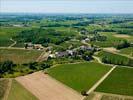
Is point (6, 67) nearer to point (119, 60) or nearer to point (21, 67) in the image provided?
point (21, 67)

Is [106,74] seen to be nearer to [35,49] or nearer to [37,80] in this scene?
[37,80]

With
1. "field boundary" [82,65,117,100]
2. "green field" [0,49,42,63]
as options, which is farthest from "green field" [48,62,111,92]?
"green field" [0,49,42,63]

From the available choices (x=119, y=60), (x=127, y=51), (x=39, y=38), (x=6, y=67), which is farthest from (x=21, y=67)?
(x=39, y=38)

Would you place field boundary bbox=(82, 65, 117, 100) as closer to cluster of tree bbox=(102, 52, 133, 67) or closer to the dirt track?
the dirt track

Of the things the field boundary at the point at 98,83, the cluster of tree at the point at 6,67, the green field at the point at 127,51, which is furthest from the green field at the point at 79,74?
the green field at the point at 127,51

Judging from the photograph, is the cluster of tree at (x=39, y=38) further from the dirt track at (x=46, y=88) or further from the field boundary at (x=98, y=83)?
the dirt track at (x=46, y=88)

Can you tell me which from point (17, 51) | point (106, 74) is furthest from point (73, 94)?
point (17, 51)
